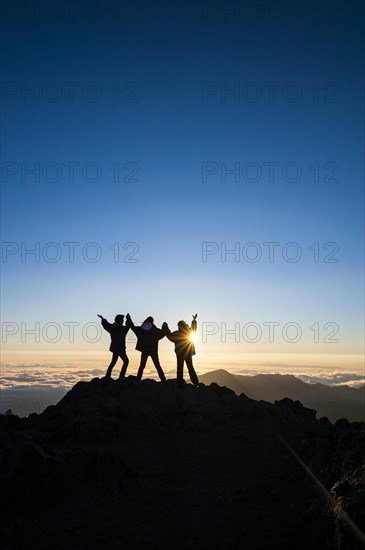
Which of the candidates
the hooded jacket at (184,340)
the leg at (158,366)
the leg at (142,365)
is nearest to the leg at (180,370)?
the hooded jacket at (184,340)

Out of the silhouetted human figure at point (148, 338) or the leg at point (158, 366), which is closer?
the silhouetted human figure at point (148, 338)

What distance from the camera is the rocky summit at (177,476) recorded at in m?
11.0

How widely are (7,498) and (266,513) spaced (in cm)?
639

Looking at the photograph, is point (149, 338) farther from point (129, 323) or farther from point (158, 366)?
point (158, 366)

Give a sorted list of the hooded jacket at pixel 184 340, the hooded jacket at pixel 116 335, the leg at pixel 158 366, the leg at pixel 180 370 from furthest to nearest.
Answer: the hooded jacket at pixel 116 335, the leg at pixel 158 366, the leg at pixel 180 370, the hooded jacket at pixel 184 340

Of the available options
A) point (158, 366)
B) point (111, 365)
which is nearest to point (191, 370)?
point (158, 366)

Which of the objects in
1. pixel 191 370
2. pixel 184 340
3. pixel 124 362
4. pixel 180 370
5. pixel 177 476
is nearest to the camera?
pixel 177 476

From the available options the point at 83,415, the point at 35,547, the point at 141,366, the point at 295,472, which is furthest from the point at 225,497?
the point at 141,366

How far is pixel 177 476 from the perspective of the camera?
47.7 feet

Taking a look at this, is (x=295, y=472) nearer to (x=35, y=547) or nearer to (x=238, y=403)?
(x=238, y=403)

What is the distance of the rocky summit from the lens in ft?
35.9

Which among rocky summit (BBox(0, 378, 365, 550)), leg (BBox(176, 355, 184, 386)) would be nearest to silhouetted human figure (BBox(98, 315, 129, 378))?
rocky summit (BBox(0, 378, 365, 550))

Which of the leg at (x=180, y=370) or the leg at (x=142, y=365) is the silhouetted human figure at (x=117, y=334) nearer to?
the leg at (x=142, y=365)

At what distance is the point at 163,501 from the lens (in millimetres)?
13141
